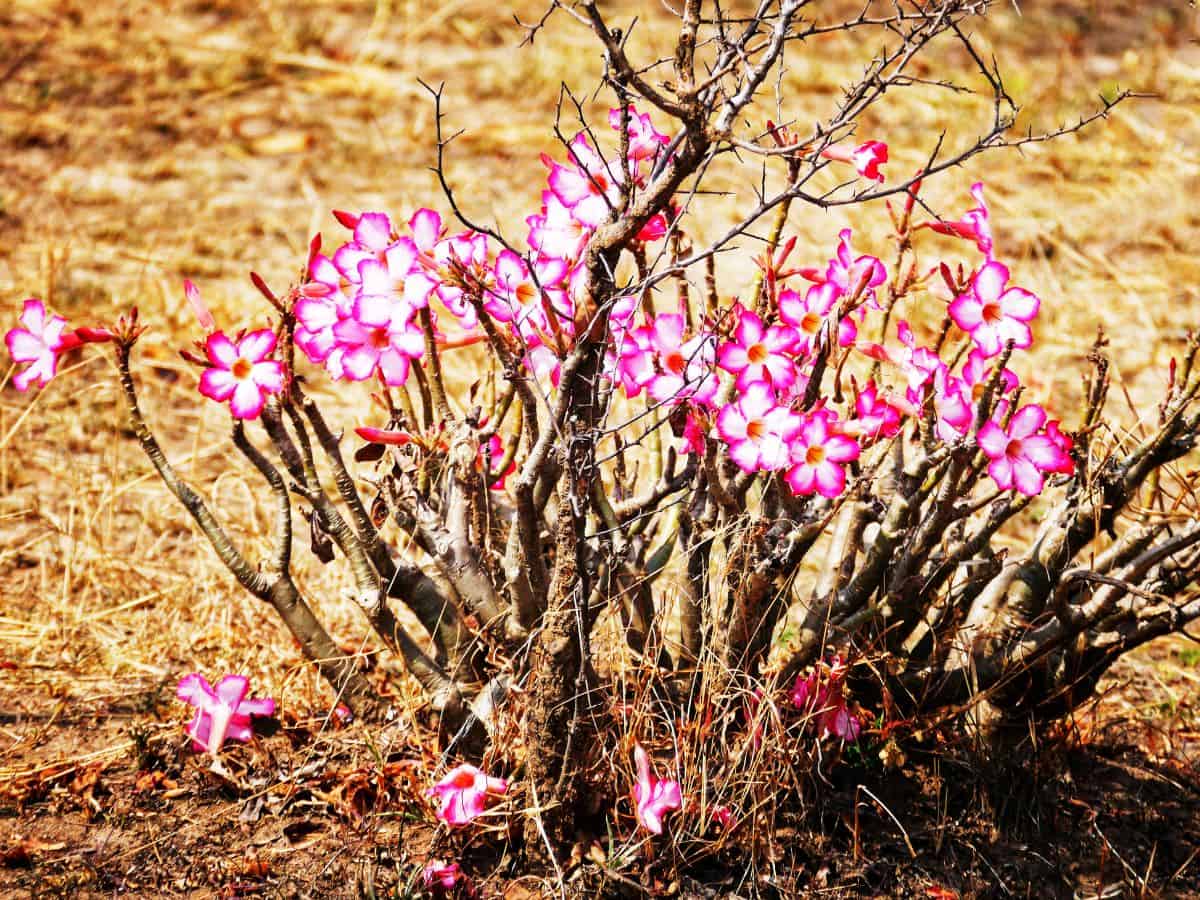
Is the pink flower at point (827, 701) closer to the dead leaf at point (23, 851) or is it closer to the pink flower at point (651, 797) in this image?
the pink flower at point (651, 797)

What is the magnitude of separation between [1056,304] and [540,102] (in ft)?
9.39

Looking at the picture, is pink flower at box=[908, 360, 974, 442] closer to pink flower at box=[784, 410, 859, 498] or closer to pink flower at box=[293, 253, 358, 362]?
A: pink flower at box=[784, 410, 859, 498]

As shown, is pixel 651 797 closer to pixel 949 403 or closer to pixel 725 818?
Result: pixel 725 818

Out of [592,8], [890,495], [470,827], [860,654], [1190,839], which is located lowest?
[1190,839]

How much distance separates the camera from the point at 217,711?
2529 mm

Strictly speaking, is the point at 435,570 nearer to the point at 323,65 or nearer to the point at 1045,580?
the point at 1045,580

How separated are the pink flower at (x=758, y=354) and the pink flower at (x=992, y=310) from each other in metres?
0.28

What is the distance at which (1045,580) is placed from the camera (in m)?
2.41

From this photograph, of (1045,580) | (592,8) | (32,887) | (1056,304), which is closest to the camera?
(592,8)

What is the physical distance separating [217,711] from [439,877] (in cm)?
61

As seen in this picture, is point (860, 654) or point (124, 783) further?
point (124, 783)

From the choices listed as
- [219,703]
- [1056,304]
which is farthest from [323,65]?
[219,703]

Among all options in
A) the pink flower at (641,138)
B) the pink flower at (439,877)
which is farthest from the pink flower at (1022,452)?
the pink flower at (439,877)

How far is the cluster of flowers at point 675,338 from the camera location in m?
2.01
